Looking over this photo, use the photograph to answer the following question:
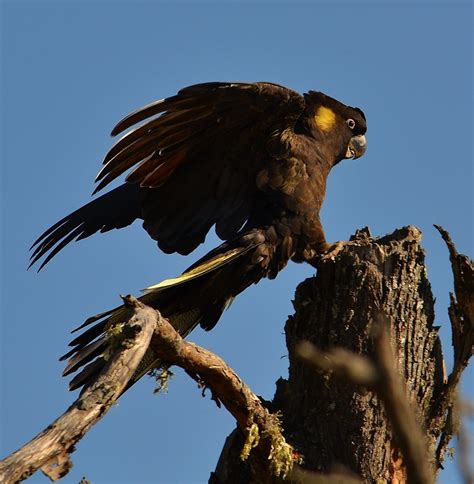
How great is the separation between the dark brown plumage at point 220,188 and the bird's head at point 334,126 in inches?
0.6

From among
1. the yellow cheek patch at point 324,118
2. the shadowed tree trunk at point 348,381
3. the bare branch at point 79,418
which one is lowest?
the bare branch at point 79,418

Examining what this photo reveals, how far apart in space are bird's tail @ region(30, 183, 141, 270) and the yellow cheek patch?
4.56 ft

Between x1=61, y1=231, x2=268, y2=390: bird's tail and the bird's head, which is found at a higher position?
the bird's head

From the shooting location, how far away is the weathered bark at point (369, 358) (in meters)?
4.17

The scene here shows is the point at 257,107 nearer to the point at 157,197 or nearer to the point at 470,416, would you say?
the point at 157,197

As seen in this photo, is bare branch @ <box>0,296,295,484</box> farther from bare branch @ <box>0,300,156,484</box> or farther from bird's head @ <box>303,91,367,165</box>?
bird's head @ <box>303,91,367,165</box>

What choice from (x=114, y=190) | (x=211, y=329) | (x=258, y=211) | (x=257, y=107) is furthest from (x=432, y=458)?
(x=114, y=190)

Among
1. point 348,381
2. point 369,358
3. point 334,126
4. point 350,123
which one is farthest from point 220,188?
point 348,381

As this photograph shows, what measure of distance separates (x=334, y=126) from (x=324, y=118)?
0.49ft

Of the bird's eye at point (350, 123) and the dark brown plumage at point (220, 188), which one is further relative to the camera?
the bird's eye at point (350, 123)

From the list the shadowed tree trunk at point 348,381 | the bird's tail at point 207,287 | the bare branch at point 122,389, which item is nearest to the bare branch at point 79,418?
the bare branch at point 122,389

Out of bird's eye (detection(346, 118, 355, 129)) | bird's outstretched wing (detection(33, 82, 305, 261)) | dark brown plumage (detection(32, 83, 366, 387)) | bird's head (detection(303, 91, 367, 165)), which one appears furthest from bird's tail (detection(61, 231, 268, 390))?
bird's eye (detection(346, 118, 355, 129))

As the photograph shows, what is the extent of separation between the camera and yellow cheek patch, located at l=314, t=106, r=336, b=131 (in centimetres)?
581

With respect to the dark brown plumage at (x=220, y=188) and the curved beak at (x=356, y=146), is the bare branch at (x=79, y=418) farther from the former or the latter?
the curved beak at (x=356, y=146)
